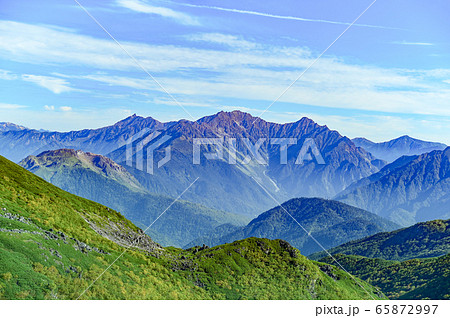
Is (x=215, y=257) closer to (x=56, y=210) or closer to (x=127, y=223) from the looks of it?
(x=127, y=223)

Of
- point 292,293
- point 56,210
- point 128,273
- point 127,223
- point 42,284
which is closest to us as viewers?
point 42,284

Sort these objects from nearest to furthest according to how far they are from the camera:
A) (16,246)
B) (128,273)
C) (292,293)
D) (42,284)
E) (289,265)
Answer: (42,284) < (16,246) < (128,273) < (292,293) < (289,265)

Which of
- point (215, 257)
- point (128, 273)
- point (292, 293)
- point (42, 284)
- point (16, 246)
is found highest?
point (16, 246)

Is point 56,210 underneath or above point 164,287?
above

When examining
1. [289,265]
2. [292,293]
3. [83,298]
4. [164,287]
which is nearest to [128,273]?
[164,287]

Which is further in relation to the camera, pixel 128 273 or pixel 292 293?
pixel 292 293

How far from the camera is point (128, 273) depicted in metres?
63.6

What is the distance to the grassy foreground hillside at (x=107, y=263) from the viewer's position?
157ft

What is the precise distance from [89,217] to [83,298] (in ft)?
142

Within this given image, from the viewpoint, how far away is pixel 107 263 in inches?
2448

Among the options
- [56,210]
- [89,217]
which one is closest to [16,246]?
[56,210]

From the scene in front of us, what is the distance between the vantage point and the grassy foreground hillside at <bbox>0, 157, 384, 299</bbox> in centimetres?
4794

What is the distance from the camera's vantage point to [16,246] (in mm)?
48844

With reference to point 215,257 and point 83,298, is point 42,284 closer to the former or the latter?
point 83,298
